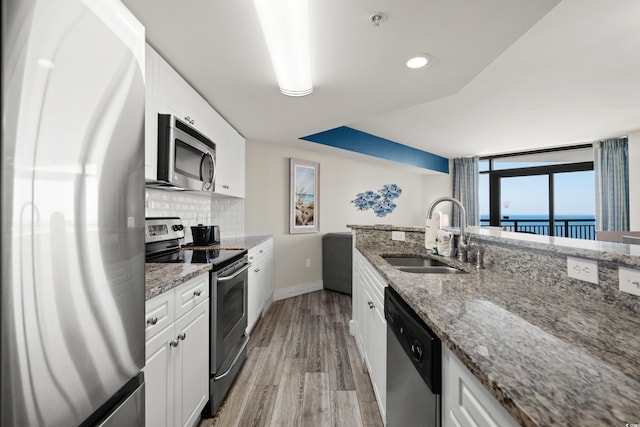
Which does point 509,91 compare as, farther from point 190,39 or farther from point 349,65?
point 190,39

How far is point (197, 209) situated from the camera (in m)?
2.99

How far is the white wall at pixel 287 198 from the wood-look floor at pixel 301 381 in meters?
1.16

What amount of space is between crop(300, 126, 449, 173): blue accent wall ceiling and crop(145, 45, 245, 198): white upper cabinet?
41.6 inches

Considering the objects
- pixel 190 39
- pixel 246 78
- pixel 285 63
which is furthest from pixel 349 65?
pixel 190 39

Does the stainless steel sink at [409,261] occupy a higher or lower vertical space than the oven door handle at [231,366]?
higher

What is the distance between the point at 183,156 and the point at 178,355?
4.09 feet

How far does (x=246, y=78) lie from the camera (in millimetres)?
2025

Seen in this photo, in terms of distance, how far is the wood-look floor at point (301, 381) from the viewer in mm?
1658

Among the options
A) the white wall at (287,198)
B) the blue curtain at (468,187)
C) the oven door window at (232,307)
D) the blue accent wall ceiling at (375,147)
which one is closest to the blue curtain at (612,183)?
the blue curtain at (468,187)

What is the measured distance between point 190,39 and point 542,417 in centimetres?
201

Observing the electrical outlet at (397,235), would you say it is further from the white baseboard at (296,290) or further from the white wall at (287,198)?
the white baseboard at (296,290)

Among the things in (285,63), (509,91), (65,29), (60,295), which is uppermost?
(509,91)

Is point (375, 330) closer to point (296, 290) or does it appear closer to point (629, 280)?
point (629, 280)

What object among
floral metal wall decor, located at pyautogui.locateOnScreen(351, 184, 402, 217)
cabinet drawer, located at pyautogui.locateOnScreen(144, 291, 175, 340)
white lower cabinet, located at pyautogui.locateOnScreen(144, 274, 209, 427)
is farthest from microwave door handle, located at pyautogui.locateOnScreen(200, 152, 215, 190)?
floral metal wall decor, located at pyautogui.locateOnScreen(351, 184, 402, 217)
